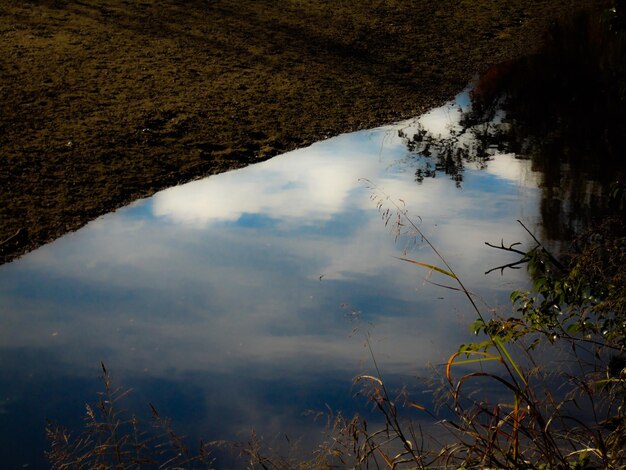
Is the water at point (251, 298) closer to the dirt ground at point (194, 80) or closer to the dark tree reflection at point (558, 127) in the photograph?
the dark tree reflection at point (558, 127)

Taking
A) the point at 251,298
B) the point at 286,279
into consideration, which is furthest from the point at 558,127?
the point at 251,298

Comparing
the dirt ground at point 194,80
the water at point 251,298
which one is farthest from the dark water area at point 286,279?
the dirt ground at point 194,80

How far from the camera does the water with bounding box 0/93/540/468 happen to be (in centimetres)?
396

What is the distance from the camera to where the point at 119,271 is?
17.3 ft

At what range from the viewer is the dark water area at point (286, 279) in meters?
3.98

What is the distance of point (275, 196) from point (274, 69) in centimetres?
376

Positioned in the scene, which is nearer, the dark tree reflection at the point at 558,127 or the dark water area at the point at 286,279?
the dark water area at the point at 286,279

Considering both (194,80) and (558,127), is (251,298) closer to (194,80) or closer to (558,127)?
(558,127)

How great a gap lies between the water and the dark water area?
1cm

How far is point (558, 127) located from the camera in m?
7.85

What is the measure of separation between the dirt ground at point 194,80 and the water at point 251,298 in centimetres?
55

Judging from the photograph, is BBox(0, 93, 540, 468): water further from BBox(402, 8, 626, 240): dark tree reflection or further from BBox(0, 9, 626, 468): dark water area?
BBox(402, 8, 626, 240): dark tree reflection

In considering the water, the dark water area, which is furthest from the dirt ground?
the water

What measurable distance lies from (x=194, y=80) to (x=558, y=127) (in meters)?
3.88
